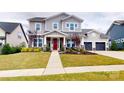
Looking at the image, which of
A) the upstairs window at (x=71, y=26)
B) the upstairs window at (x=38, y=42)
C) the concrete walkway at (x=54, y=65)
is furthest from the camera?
the upstairs window at (x=71, y=26)

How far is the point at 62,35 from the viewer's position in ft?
37.3


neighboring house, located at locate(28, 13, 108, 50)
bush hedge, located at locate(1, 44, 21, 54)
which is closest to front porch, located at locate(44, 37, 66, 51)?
neighboring house, located at locate(28, 13, 108, 50)

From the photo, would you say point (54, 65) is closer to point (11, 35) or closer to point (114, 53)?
point (11, 35)

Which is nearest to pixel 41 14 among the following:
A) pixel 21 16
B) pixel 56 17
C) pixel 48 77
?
pixel 21 16

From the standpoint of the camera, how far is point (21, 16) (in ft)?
33.3

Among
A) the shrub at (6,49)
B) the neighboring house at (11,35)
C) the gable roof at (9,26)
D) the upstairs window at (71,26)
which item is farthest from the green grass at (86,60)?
the gable roof at (9,26)

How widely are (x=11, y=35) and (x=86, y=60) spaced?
3.30 metres

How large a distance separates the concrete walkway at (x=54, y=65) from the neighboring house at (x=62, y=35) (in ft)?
1.27

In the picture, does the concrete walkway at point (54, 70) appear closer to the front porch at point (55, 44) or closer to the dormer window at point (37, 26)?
the front porch at point (55, 44)

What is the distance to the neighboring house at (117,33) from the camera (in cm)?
1052

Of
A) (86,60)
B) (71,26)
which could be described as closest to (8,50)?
(86,60)
